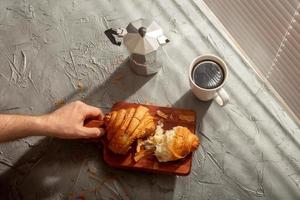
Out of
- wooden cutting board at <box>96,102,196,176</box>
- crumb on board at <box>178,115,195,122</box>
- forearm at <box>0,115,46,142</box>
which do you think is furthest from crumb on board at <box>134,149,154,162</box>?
forearm at <box>0,115,46,142</box>

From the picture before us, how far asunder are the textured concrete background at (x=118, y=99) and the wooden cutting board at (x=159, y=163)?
5 centimetres

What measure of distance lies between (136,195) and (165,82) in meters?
0.31

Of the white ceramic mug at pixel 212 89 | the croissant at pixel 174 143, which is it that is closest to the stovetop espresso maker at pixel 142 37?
the white ceramic mug at pixel 212 89

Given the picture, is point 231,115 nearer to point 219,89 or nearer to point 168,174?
point 219,89

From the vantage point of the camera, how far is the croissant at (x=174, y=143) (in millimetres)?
873

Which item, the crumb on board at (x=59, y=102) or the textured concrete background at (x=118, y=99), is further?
the crumb on board at (x=59, y=102)

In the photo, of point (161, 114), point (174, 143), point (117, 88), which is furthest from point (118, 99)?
point (174, 143)

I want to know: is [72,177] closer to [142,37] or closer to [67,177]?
[67,177]

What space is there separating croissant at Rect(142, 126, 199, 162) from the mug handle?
122 mm

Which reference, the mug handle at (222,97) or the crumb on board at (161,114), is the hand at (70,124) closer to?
the crumb on board at (161,114)

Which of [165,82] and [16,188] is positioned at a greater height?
[165,82]

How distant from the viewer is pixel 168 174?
0.95 meters

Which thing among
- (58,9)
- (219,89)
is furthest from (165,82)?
(58,9)

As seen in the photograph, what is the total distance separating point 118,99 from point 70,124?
179 mm
